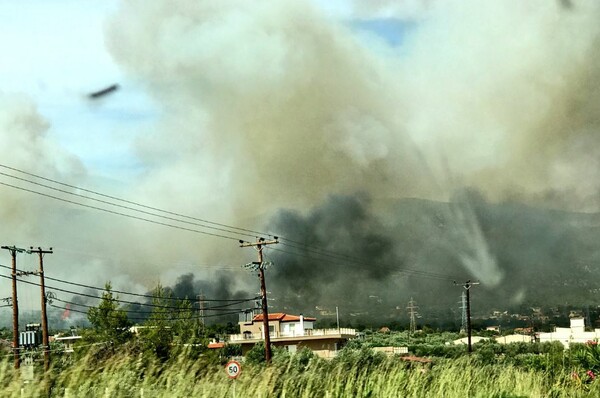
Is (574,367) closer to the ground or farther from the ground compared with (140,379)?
closer to the ground

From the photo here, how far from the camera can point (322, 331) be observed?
89.3 metres

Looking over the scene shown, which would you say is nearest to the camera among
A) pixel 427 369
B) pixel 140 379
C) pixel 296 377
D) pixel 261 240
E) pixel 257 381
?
pixel 140 379

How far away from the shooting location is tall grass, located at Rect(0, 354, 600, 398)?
7.50 m

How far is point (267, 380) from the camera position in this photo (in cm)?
975

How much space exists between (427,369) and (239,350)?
226 ft

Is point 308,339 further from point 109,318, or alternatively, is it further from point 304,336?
point 109,318

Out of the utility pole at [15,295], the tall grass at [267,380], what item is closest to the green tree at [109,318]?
the utility pole at [15,295]

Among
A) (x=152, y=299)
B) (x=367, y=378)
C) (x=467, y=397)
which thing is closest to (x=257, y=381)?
(x=367, y=378)

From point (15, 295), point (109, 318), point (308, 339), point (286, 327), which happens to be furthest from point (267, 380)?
point (286, 327)

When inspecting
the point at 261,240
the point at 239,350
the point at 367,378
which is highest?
the point at 261,240

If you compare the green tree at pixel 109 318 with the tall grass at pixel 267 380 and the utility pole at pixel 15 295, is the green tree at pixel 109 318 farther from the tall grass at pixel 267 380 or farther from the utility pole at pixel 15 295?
the tall grass at pixel 267 380

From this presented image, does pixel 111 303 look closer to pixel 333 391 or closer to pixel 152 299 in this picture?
pixel 152 299

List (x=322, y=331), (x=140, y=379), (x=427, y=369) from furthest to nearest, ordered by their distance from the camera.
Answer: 1. (x=322, y=331)
2. (x=427, y=369)
3. (x=140, y=379)

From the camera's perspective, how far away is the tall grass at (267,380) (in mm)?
7496
